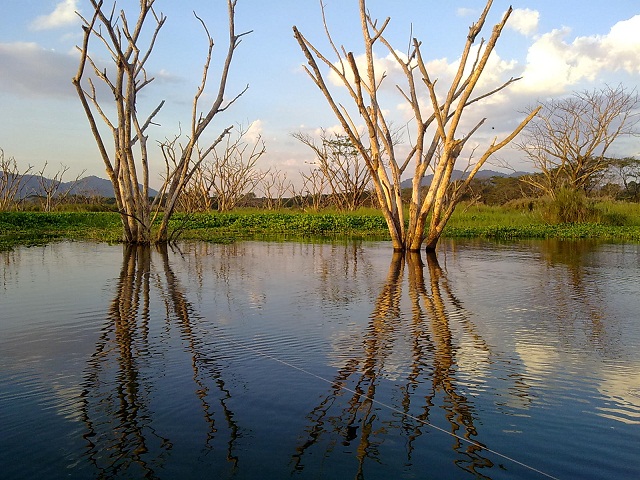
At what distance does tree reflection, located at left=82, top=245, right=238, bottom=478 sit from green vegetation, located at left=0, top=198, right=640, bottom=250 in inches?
392

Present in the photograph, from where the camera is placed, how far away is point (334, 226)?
822 inches

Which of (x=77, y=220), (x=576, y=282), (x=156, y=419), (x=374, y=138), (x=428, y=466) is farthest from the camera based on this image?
(x=77, y=220)

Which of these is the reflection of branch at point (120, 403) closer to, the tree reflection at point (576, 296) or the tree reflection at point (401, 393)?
the tree reflection at point (401, 393)

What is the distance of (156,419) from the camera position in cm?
285

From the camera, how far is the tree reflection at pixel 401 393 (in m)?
2.62

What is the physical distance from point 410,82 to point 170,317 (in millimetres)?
8435

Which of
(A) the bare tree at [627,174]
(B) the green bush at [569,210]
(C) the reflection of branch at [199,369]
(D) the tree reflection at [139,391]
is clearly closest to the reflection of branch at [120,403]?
(D) the tree reflection at [139,391]

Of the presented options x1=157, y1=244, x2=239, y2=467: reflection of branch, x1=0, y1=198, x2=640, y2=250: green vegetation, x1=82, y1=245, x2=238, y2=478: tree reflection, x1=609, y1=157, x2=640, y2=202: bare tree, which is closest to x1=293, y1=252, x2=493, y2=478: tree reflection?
x1=157, y1=244, x2=239, y2=467: reflection of branch

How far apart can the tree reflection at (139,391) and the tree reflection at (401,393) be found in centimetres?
49

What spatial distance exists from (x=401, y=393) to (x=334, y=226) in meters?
17.7

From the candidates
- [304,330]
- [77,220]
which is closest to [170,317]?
[304,330]

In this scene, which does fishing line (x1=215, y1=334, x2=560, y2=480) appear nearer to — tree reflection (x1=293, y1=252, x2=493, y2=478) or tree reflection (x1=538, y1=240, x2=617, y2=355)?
tree reflection (x1=293, y1=252, x2=493, y2=478)

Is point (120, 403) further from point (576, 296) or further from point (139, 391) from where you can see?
point (576, 296)

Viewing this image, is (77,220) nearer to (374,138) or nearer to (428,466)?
(374,138)
